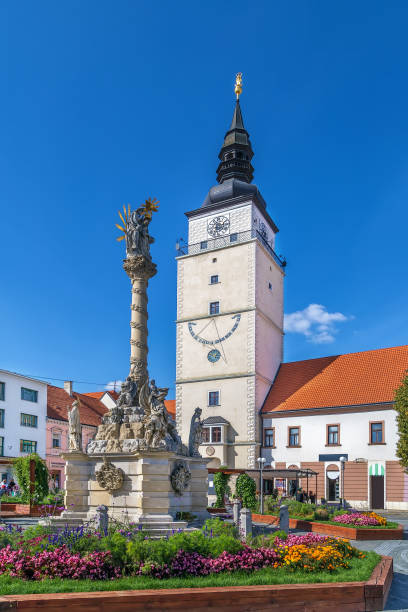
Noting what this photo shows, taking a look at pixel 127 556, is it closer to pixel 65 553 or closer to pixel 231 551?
pixel 65 553

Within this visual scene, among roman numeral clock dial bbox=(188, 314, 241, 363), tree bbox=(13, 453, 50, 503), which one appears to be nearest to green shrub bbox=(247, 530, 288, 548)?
tree bbox=(13, 453, 50, 503)

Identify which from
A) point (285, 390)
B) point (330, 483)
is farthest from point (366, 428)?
point (285, 390)

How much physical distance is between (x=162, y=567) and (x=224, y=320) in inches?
1485

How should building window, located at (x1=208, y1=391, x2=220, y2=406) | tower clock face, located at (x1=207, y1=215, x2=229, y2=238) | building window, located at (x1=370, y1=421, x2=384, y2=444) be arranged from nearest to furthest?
building window, located at (x1=370, y1=421, x2=384, y2=444) < building window, located at (x1=208, y1=391, x2=220, y2=406) < tower clock face, located at (x1=207, y1=215, x2=229, y2=238)

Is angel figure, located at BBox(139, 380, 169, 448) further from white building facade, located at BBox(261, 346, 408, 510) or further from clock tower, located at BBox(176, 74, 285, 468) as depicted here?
clock tower, located at BBox(176, 74, 285, 468)

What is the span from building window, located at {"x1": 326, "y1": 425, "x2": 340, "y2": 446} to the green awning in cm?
299

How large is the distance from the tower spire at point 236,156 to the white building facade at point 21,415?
24946 mm

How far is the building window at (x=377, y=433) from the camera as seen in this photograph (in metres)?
39.3

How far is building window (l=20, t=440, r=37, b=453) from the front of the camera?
48.3 metres

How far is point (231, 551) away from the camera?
11234 millimetres

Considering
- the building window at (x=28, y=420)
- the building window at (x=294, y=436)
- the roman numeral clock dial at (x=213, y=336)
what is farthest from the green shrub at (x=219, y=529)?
the building window at (x=28, y=420)

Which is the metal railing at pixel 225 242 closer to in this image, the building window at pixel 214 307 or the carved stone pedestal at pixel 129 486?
the building window at pixel 214 307

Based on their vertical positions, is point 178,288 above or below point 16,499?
above

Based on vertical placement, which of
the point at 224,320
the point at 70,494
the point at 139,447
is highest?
the point at 224,320
